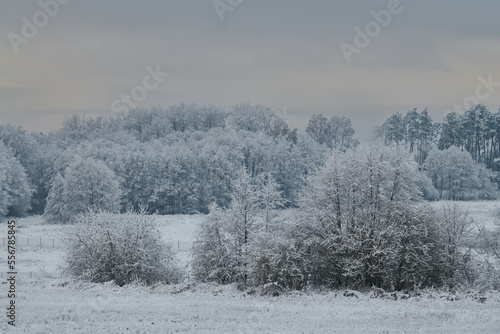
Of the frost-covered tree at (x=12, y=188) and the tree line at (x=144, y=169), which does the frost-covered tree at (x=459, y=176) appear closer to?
the tree line at (x=144, y=169)

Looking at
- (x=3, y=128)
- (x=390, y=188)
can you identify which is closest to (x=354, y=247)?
(x=390, y=188)

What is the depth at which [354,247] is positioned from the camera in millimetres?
24953

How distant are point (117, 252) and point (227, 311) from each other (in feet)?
32.4

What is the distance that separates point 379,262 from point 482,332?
30.5ft

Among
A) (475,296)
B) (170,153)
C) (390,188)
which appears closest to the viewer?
(475,296)

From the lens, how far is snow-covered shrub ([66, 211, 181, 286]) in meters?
25.8

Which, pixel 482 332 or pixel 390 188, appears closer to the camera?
pixel 482 332

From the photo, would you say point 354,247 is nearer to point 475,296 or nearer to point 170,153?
point 475,296

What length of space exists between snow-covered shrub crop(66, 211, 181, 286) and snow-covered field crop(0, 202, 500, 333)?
5.25 ft

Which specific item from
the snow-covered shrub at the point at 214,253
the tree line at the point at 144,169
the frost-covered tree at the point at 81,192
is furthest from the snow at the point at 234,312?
Result: the tree line at the point at 144,169

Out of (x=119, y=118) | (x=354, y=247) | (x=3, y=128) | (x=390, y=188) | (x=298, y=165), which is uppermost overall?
(x=119, y=118)

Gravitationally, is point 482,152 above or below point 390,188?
above

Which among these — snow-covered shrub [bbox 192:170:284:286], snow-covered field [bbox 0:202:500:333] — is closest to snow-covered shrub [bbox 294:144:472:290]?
snow-covered shrub [bbox 192:170:284:286]

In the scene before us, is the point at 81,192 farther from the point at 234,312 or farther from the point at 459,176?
the point at 459,176
